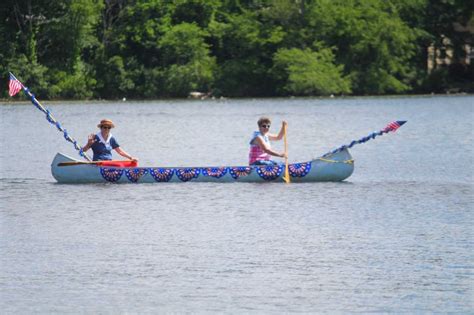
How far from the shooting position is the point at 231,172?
3209 centimetres

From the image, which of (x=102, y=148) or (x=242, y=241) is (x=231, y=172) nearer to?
(x=102, y=148)

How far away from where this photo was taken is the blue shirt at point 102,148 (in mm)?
32594

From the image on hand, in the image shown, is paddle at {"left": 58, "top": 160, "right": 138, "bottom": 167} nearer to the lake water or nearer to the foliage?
the lake water

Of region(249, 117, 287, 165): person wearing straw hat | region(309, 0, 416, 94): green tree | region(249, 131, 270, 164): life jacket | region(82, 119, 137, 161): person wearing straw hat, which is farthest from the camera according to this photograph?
region(309, 0, 416, 94): green tree

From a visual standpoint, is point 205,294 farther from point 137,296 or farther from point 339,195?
point 339,195

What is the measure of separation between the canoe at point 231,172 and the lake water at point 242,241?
21 cm

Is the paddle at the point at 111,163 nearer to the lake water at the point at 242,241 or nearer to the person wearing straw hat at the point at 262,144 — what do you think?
the lake water at the point at 242,241

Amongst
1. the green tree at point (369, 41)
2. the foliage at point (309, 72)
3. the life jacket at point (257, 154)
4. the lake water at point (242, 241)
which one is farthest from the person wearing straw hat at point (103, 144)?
the green tree at point (369, 41)

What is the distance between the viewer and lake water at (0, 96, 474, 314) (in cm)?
1920

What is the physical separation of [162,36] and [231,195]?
63692 mm

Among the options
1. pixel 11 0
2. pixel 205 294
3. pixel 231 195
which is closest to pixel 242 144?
pixel 231 195

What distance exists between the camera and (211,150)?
157 feet

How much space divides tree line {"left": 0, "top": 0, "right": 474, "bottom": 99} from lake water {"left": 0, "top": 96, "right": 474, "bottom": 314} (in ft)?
150

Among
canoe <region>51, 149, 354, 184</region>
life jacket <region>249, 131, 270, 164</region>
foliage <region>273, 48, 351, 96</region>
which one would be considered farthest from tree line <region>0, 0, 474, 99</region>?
life jacket <region>249, 131, 270, 164</region>
